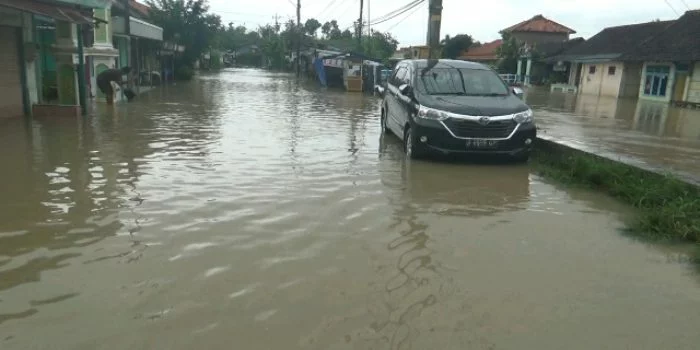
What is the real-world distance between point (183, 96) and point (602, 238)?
770 inches

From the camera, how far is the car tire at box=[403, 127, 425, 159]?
8.84 metres

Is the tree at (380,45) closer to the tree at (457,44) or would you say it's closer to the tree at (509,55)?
the tree at (457,44)

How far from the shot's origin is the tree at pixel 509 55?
4553 cm

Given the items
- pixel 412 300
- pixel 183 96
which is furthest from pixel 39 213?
pixel 183 96

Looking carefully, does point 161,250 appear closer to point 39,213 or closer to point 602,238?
point 39,213

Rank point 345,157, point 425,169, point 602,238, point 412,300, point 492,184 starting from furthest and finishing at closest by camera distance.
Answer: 1. point 345,157
2. point 425,169
3. point 492,184
4. point 602,238
5. point 412,300

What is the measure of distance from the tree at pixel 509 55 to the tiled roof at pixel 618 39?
240 inches

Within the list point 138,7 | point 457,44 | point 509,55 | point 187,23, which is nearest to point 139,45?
point 187,23

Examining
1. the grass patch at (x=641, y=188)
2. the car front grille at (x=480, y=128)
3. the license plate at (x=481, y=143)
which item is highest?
the car front grille at (x=480, y=128)

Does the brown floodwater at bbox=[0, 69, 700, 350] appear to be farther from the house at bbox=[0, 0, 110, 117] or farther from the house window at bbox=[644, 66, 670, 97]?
the house window at bbox=[644, 66, 670, 97]

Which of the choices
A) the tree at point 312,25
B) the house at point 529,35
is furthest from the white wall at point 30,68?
the tree at point 312,25

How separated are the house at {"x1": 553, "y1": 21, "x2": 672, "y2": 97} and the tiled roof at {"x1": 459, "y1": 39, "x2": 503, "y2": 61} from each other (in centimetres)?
1156

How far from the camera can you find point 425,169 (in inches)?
331

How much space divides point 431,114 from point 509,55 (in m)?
39.9
